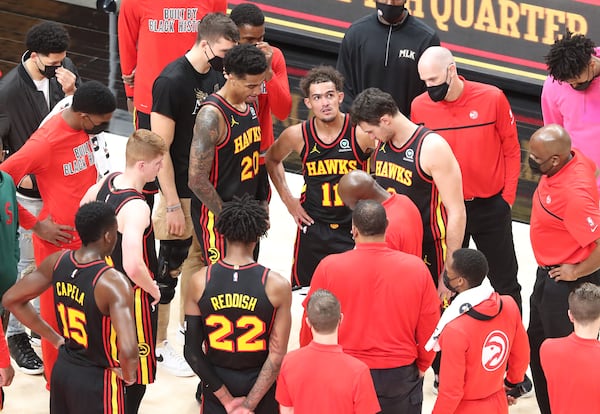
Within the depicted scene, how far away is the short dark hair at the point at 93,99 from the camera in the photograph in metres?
6.03

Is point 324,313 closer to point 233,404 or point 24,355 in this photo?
point 233,404

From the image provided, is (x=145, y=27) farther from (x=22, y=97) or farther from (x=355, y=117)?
(x=355, y=117)

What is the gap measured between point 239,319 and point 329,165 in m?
1.93

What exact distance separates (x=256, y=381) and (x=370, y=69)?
3135 mm

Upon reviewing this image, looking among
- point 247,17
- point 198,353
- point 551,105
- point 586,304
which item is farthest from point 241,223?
point 551,105

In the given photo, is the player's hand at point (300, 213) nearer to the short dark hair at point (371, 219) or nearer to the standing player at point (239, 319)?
the standing player at point (239, 319)

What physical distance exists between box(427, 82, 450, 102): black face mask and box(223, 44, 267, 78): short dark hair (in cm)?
112

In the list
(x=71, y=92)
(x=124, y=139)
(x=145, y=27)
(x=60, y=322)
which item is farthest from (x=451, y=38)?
(x=60, y=322)

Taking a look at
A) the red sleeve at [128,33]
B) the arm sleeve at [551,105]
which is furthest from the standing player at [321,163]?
the red sleeve at [128,33]

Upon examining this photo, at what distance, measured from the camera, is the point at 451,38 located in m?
11.6

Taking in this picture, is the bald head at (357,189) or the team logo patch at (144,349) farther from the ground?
the bald head at (357,189)

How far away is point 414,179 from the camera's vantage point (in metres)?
6.03

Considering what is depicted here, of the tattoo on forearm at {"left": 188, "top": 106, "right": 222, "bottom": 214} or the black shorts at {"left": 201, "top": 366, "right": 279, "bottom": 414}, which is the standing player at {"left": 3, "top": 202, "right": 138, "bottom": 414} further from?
the tattoo on forearm at {"left": 188, "top": 106, "right": 222, "bottom": 214}

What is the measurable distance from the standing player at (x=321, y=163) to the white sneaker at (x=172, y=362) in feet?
3.02
